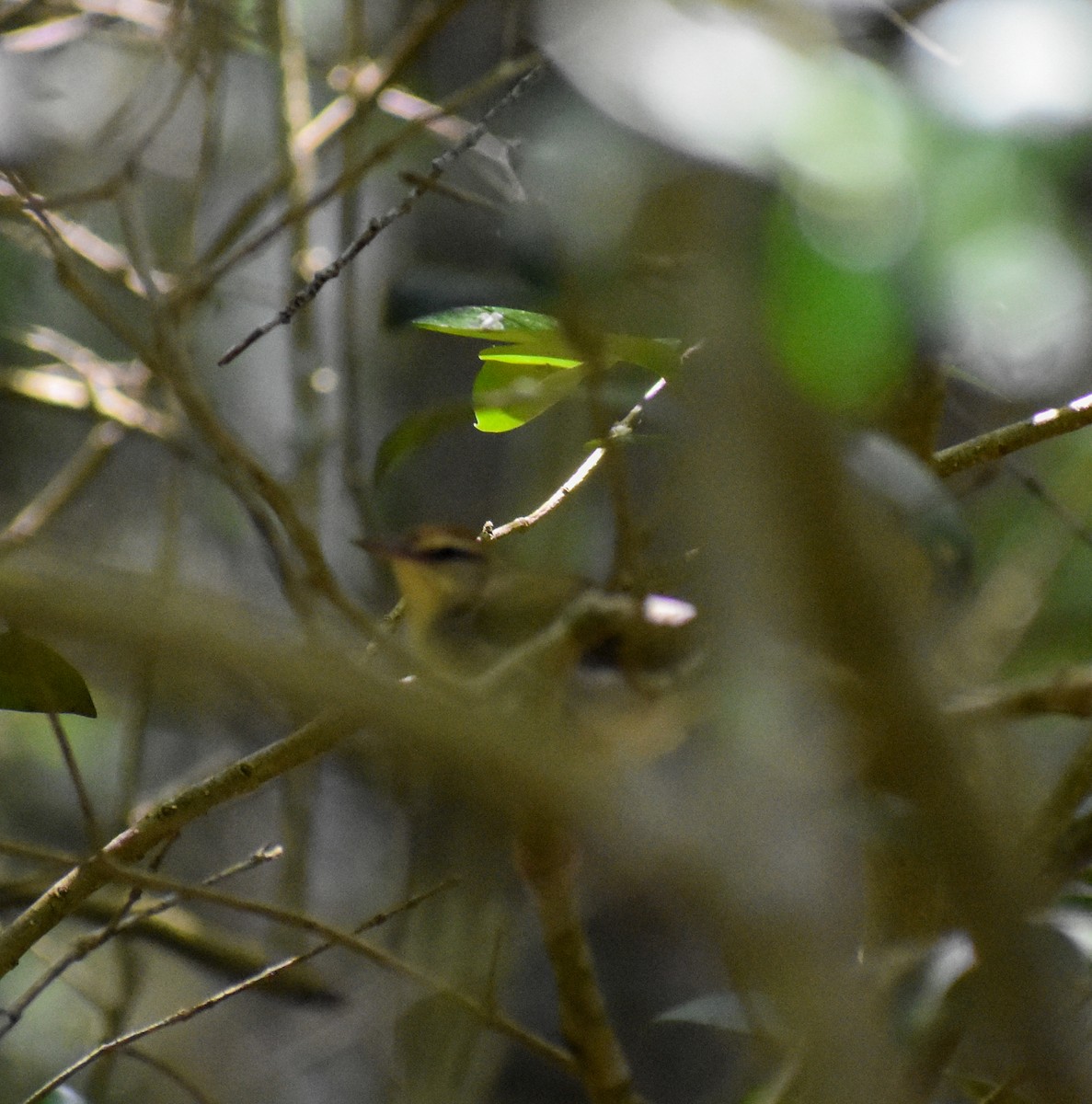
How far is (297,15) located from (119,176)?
4.19 ft

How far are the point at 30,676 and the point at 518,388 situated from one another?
1.42 feet

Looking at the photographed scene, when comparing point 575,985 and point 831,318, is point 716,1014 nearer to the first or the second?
point 575,985

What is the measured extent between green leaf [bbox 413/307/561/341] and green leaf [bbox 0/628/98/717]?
0.39 meters

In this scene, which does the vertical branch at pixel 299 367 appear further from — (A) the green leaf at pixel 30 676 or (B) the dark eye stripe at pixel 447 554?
(A) the green leaf at pixel 30 676

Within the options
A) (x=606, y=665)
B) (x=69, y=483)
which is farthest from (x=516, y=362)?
(x=69, y=483)

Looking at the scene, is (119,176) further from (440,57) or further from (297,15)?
(440,57)

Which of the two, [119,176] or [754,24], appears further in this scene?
[119,176]

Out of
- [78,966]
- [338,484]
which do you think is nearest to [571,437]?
[338,484]

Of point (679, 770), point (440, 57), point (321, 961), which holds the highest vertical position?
point (440, 57)

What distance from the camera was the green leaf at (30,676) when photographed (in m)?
0.94

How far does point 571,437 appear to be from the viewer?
189 cm

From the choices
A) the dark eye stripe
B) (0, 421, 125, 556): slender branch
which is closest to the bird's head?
the dark eye stripe

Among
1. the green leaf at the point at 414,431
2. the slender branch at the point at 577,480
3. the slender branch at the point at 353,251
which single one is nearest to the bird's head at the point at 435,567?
the green leaf at the point at 414,431

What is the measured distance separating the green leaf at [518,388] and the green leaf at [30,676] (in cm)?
37
